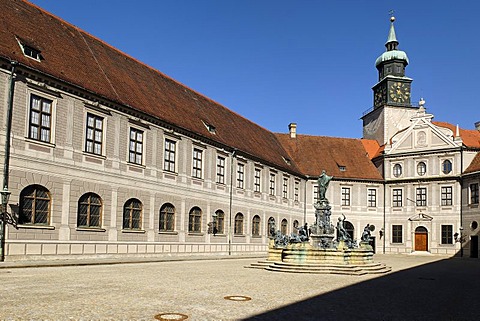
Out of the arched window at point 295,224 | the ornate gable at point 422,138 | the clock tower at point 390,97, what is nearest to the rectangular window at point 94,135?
the arched window at point 295,224

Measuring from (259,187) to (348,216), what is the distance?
13.7m

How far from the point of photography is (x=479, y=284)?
1920cm

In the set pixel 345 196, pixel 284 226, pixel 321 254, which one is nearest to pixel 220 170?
pixel 284 226

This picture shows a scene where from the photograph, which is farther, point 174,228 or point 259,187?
point 259,187

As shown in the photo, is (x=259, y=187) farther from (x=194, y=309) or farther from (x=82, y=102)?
(x=194, y=309)

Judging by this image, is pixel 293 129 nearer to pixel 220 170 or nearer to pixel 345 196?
pixel 345 196

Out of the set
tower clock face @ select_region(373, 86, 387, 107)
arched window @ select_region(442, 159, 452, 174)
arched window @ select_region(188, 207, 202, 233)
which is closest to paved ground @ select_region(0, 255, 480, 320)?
arched window @ select_region(188, 207, 202, 233)

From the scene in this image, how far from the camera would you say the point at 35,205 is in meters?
22.8

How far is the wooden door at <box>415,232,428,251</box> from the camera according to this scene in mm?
50281

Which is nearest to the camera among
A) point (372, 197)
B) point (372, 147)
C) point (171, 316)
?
point (171, 316)

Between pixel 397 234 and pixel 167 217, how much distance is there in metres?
28.7

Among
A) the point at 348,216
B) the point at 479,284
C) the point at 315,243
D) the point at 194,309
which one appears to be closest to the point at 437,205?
the point at 348,216

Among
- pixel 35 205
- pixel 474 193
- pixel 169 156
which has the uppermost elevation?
pixel 169 156

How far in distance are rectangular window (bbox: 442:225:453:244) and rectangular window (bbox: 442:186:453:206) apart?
2.17 meters
